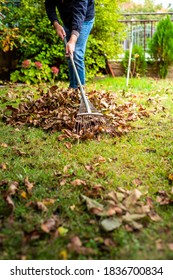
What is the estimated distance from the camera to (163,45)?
28.9 ft

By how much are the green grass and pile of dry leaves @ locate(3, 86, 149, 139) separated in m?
0.11

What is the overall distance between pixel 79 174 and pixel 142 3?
22.5 metres

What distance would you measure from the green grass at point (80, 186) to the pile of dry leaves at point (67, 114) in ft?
0.36

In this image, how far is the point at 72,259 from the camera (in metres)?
1.60

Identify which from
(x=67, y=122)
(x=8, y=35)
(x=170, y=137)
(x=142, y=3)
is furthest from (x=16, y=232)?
(x=142, y=3)

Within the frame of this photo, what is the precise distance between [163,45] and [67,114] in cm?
590

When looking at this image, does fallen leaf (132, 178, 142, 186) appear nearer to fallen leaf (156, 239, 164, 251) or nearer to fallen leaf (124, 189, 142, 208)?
fallen leaf (124, 189, 142, 208)

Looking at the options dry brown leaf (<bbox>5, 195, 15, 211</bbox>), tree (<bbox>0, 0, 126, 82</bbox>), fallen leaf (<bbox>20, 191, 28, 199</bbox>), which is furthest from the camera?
tree (<bbox>0, 0, 126, 82</bbox>)

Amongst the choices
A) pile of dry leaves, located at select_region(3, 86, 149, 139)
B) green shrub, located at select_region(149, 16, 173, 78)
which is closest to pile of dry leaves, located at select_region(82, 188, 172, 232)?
pile of dry leaves, located at select_region(3, 86, 149, 139)

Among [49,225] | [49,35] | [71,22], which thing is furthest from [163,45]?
[49,225]

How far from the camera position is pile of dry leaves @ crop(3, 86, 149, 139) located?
348 centimetres

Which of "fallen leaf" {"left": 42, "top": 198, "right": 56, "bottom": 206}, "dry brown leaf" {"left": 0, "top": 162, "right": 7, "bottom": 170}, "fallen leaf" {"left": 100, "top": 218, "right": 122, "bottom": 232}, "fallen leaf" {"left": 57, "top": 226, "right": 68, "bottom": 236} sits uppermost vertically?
"dry brown leaf" {"left": 0, "top": 162, "right": 7, "bottom": 170}

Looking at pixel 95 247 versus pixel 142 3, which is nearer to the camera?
pixel 95 247
